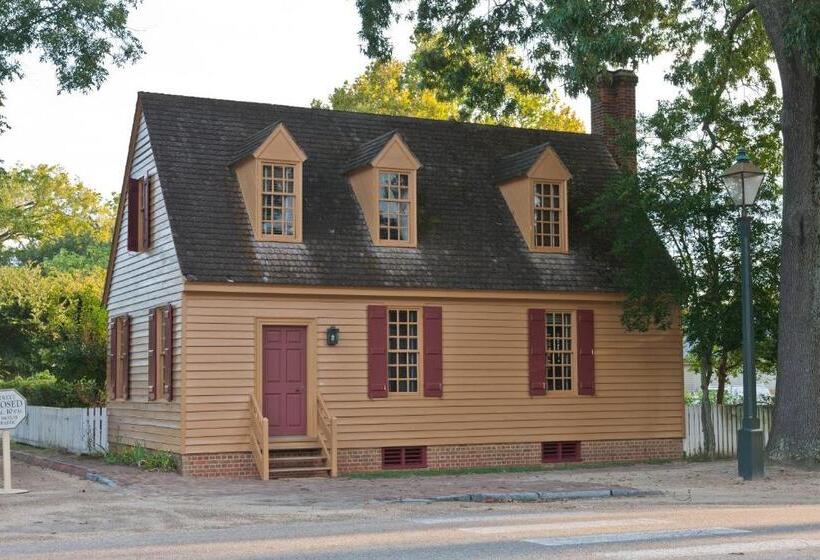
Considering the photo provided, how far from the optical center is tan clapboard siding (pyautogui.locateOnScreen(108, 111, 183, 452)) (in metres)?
19.7

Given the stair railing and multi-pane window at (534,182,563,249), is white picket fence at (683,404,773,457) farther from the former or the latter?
the stair railing

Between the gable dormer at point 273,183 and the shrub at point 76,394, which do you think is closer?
the gable dormer at point 273,183

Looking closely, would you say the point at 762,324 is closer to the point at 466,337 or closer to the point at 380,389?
the point at 466,337

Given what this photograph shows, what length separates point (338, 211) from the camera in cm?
2166

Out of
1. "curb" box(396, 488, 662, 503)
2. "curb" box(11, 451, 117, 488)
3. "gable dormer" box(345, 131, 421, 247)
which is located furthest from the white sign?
"gable dormer" box(345, 131, 421, 247)

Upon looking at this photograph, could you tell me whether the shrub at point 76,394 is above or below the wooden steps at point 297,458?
above

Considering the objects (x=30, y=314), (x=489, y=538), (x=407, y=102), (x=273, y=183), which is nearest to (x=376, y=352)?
(x=273, y=183)

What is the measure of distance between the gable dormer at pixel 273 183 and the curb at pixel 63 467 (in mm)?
5115

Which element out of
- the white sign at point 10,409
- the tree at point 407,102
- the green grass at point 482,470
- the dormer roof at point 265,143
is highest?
the tree at point 407,102

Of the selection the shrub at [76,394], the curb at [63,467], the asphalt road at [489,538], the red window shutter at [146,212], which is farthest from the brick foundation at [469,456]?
the shrub at [76,394]

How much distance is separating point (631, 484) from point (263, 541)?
7.54 m

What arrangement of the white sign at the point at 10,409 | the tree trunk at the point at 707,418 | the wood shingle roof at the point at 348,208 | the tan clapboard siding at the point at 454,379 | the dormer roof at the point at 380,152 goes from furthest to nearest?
the tree trunk at the point at 707,418
the dormer roof at the point at 380,152
the wood shingle roof at the point at 348,208
the tan clapboard siding at the point at 454,379
the white sign at the point at 10,409

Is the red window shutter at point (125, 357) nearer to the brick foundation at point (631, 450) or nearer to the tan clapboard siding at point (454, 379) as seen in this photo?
the tan clapboard siding at point (454, 379)

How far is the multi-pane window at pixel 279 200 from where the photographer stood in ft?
67.9
